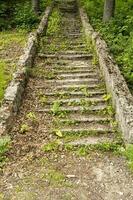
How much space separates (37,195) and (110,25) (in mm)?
13115

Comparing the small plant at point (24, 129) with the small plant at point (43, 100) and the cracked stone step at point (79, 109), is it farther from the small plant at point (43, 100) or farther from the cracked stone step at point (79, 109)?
the small plant at point (43, 100)

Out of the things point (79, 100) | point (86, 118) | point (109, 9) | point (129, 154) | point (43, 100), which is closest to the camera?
point (129, 154)

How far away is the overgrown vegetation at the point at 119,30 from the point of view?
12.8 meters

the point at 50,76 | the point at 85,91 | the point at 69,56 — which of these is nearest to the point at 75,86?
the point at 85,91

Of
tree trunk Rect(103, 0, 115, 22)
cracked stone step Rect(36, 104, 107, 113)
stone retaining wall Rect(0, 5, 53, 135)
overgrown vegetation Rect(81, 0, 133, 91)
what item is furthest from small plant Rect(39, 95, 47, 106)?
tree trunk Rect(103, 0, 115, 22)

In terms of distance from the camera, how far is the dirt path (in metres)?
6.62

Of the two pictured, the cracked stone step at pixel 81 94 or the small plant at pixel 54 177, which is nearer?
the small plant at pixel 54 177

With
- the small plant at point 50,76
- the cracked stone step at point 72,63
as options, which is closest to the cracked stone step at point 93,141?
the small plant at point 50,76

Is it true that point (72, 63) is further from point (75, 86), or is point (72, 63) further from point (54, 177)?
point (54, 177)

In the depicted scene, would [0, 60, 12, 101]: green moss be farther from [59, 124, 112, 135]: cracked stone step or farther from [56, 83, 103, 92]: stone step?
[59, 124, 112, 135]: cracked stone step

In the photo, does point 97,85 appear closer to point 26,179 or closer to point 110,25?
point 26,179

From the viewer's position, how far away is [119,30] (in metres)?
17.4

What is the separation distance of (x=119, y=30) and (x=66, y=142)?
34.2 ft

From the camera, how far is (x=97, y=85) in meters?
10.9
